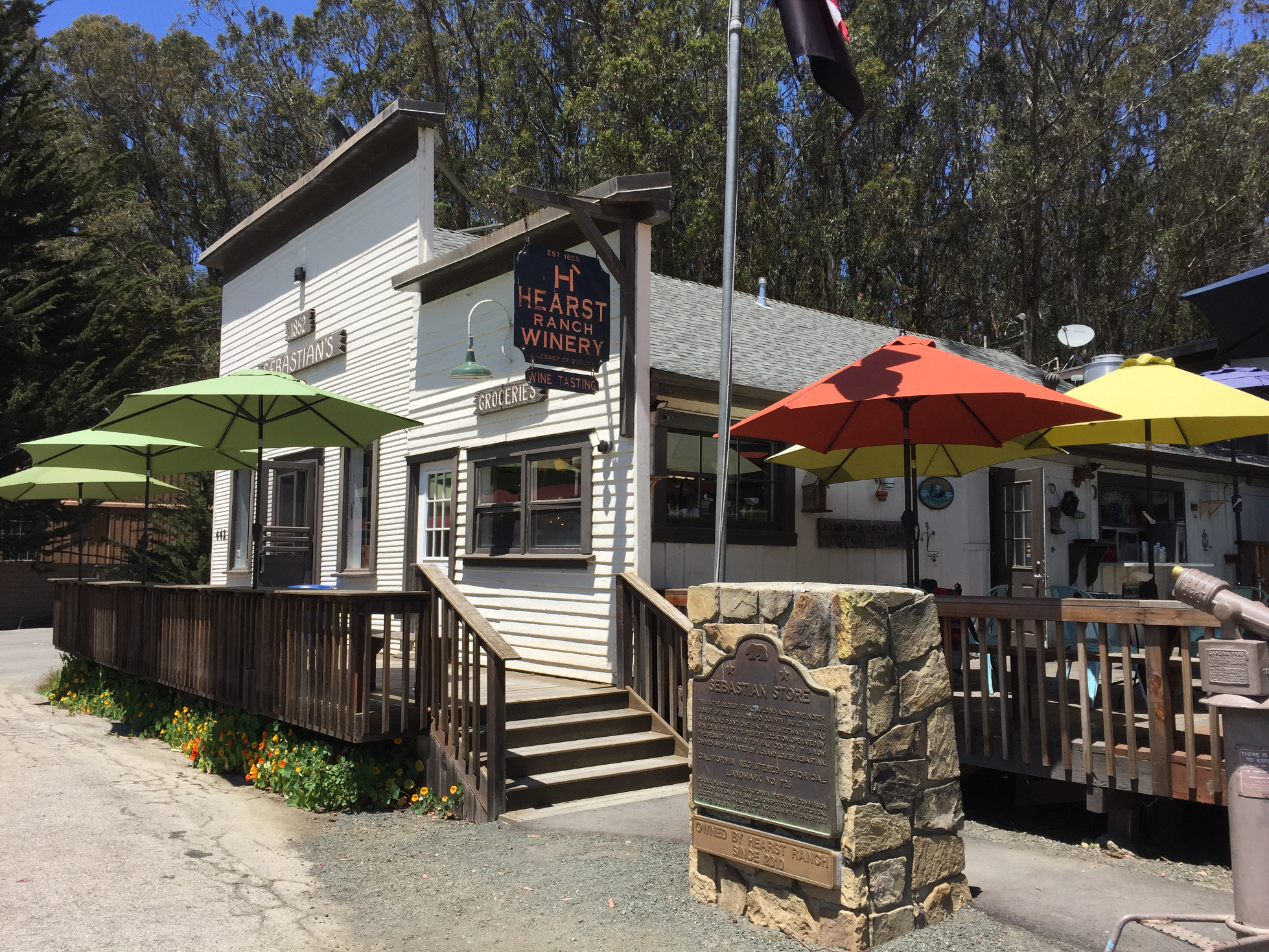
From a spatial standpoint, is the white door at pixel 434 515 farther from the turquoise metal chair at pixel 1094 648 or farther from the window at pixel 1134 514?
the window at pixel 1134 514

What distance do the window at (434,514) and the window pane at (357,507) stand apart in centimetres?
127

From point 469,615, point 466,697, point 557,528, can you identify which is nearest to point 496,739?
point 466,697

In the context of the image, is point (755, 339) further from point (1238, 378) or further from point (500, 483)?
point (1238, 378)

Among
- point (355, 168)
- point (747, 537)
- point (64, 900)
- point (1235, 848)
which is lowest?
point (64, 900)

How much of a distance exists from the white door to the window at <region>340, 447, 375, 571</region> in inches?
46.1

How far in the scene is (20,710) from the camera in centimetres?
1122

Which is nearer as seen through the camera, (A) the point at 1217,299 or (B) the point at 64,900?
(B) the point at 64,900

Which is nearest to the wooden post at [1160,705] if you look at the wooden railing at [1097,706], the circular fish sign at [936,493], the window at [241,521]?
the wooden railing at [1097,706]

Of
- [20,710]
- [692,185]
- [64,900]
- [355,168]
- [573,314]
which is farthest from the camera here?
[692,185]

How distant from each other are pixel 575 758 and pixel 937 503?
20.2 feet

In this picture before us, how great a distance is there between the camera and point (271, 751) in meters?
7.77

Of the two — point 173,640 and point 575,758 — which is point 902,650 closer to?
point 575,758

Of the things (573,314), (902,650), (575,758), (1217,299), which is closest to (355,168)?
(573,314)

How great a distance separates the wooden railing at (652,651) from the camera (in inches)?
304
